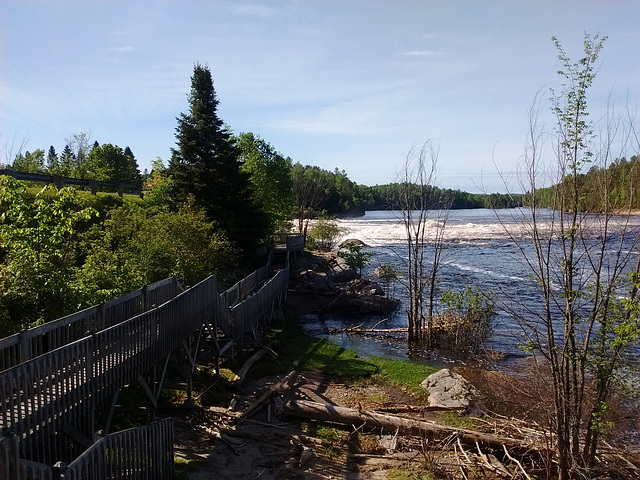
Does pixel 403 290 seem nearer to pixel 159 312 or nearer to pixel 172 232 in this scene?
pixel 172 232

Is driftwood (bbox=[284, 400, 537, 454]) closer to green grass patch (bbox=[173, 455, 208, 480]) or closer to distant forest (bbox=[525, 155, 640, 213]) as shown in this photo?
green grass patch (bbox=[173, 455, 208, 480])

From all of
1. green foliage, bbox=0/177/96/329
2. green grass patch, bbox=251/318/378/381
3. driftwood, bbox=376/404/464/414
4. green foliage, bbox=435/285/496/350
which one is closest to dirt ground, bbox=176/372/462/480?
driftwood, bbox=376/404/464/414

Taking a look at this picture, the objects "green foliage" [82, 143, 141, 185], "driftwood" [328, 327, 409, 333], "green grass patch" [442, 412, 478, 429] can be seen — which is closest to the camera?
"green grass patch" [442, 412, 478, 429]

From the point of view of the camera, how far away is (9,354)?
7.71 meters

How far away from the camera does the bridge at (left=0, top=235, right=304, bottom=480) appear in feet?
21.8

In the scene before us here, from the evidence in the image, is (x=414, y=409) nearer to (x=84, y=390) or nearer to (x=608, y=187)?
(x=608, y=187)

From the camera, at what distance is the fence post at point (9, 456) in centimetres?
524

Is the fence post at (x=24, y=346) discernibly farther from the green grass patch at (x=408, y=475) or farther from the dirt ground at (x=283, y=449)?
the green grass patch at (x=408, y=475)

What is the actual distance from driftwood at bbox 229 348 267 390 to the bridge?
7.89 feet

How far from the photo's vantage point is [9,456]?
5320mm

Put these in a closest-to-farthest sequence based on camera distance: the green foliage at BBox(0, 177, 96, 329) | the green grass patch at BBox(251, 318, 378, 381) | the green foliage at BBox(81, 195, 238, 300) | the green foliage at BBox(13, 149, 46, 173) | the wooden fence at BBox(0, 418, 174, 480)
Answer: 1. the wooden fence at BBox(0, 418, 174, 480)
2. the green foliage at BBox(0, 177, 96, 329)
3. the green foliage at BBox(81, 195, 238, 300)
4. the green grass patch at BBox(251, 318, 378, 381)
5. the green foliage at BBox(13, 149, 46, 173)

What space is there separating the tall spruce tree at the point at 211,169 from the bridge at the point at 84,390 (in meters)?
15.4

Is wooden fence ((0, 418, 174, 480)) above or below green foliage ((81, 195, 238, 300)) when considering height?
below

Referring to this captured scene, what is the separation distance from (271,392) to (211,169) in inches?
677
